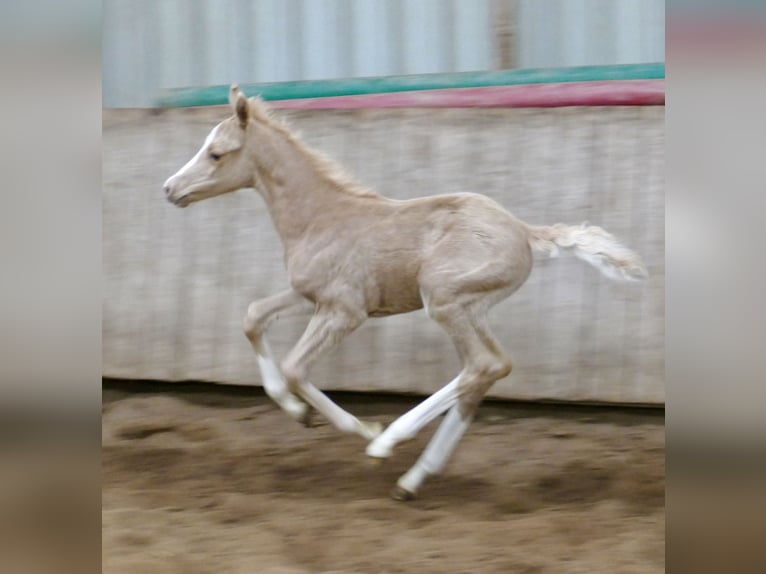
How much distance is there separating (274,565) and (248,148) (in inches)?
67.6

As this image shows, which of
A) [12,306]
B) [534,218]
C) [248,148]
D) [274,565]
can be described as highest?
[248,148]

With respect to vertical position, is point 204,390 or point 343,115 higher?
point 343,115

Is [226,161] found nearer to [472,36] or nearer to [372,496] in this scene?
[472,36]

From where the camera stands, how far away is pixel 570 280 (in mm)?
4109

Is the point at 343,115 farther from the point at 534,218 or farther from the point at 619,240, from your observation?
the point at 619,240

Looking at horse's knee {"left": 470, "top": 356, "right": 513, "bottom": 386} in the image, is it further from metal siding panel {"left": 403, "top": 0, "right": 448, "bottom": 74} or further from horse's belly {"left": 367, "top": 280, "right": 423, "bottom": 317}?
metal siding panel {"left": 403, "top": 0, "right": 448, "bottom": 74}

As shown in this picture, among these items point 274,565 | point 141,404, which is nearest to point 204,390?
point 141,404

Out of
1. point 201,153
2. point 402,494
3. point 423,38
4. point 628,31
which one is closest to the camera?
point 628,31

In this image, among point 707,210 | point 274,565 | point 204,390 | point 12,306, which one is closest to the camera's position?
point 707,210

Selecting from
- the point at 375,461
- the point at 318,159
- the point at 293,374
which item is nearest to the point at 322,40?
the point at 318,159

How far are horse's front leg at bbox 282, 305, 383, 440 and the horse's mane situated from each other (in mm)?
506

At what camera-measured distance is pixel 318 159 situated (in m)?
4.31

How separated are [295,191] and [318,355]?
704mm

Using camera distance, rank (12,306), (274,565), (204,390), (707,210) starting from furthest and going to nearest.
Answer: (204,390), (274,565), (12,306), (707,210)
